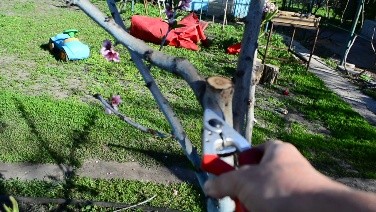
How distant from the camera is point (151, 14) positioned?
43.0 feet

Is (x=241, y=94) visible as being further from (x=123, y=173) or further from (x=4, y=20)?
(x=4, y=20)

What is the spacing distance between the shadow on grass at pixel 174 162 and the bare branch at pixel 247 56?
289 centimetres

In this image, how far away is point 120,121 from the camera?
5.98 meters

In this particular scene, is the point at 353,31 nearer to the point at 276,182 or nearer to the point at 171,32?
the point at 171,32

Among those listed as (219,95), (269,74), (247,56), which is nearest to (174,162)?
(247,56)

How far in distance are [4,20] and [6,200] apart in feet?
24.7

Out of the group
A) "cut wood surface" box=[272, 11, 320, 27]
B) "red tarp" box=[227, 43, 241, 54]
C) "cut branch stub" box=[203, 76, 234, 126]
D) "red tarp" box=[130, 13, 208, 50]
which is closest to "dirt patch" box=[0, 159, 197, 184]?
"cut branch stub" box=[203, 76, 234, 126]

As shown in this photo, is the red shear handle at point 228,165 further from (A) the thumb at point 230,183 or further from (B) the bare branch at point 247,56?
(B) the bare branch at point 247,56

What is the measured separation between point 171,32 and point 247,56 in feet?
27.2

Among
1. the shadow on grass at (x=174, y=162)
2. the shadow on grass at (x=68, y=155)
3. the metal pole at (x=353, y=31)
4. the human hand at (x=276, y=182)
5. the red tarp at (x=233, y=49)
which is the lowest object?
the red tarp at (x=233, y=49)

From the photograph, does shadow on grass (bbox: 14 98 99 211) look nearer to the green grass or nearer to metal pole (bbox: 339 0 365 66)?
the green grass

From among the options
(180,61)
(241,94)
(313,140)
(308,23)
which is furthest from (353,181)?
(308,23)

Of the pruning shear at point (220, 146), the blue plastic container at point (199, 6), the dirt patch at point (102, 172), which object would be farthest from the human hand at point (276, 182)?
the blue plastic container at point (199, 6)

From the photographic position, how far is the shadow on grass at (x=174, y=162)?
4.95 metres
